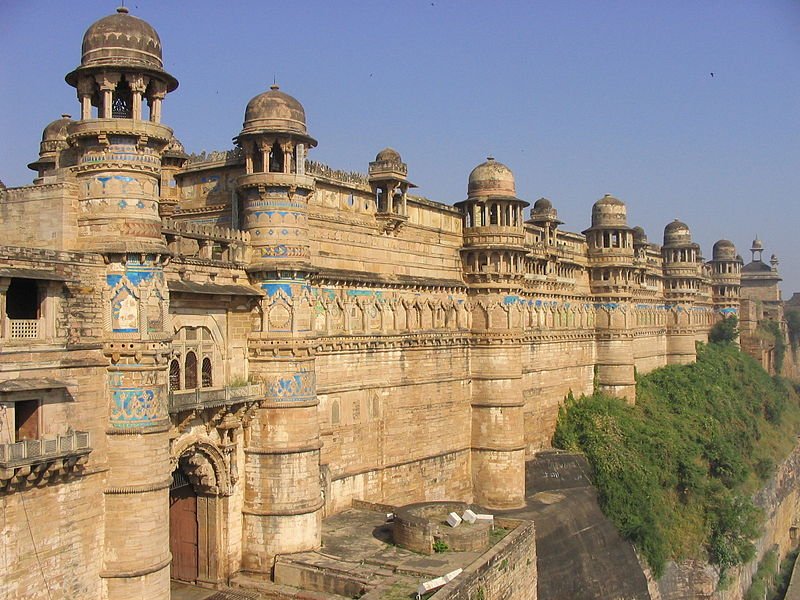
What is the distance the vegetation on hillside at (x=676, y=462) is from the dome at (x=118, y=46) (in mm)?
21906

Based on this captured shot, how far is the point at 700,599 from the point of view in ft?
105

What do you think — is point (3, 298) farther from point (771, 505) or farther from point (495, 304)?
point (771, 505)

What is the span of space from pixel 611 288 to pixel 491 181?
11.9 metres

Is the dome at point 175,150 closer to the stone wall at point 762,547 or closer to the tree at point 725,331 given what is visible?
the stone wall at point 762,547

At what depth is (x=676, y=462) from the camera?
34750mm

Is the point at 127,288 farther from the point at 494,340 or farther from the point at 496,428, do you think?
the point at 496,428

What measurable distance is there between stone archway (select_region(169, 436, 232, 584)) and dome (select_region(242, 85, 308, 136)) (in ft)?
22.3

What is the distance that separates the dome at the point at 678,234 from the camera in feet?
155

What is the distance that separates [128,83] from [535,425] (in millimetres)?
20855

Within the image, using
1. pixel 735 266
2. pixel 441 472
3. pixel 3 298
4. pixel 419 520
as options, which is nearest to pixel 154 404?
pixel 3 298

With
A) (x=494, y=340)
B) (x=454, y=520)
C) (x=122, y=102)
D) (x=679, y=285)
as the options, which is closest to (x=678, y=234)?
(x=679, y=285)

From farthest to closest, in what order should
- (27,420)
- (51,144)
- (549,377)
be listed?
1. (549,377)
2. (51,144)
3. (27,420)

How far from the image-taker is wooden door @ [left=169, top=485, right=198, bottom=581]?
17.6 metres

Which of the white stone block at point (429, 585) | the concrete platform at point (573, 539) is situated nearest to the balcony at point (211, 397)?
the white stone block at point (429, 585)
